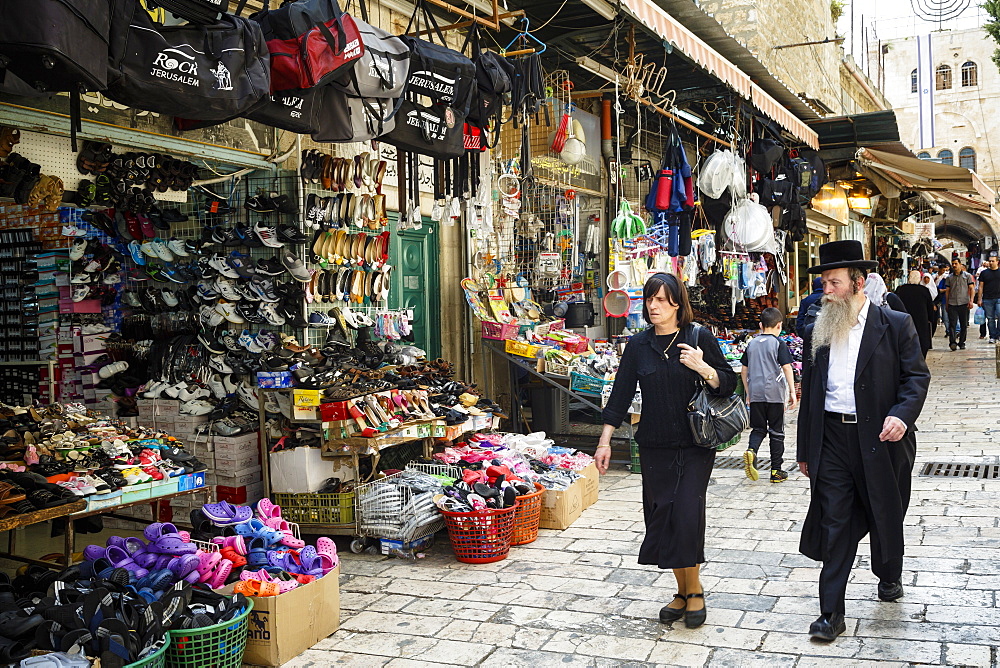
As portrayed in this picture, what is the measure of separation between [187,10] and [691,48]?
564 cm

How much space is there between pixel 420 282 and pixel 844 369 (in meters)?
5.35

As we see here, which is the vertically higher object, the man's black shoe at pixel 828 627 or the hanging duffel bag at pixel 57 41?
the hanging duffel bag at pixel 57 41

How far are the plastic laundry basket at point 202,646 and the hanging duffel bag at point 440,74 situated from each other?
128 inches

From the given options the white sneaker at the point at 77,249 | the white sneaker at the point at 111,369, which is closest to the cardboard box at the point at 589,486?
the white sneaker at the point at 111,369

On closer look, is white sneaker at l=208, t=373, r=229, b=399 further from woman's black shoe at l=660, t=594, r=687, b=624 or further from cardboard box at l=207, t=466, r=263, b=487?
woman's black shoe at l=660, t=594, r=687, b=624

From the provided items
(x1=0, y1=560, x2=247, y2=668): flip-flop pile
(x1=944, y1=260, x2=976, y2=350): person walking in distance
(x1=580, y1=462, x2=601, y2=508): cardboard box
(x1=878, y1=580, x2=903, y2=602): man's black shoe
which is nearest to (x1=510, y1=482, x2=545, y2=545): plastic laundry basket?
(x1=580, y1=462, x2=601, y2=508): cardboard box

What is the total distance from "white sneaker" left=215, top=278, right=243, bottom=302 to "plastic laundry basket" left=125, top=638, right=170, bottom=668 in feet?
13.0

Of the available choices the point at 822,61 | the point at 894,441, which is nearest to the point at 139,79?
the point at 894,441

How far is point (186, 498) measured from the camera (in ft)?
23.2

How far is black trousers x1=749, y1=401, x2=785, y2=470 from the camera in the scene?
8.23 meters

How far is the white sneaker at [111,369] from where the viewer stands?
771cm

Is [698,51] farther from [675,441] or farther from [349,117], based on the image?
[675,441]

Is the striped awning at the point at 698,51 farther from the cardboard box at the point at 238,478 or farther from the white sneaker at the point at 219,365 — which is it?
the cardboard box at the point at 238,478

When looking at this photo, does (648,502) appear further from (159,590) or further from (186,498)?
(186,498)
